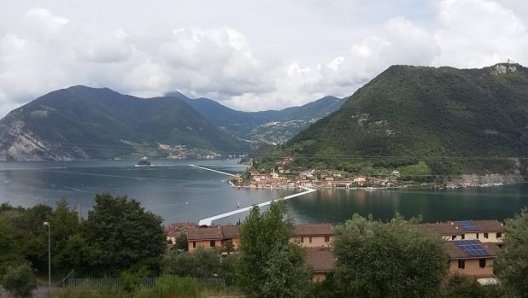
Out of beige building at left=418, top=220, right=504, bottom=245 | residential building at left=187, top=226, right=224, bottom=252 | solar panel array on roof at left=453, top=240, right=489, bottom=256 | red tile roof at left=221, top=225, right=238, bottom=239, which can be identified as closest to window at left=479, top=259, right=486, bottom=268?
solar panel array on roof at left=453, top=240, right=489, bottom=256

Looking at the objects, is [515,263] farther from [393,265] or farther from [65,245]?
[65,245]

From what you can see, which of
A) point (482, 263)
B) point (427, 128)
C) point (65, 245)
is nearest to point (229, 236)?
point (65, 245)

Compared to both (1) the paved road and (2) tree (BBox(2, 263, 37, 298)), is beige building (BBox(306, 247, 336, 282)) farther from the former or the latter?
(2) tree (BBox(2, 263, 37, 298))

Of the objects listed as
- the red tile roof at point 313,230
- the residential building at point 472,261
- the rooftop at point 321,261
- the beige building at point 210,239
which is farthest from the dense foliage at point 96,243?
the red tile roof at point 313,230

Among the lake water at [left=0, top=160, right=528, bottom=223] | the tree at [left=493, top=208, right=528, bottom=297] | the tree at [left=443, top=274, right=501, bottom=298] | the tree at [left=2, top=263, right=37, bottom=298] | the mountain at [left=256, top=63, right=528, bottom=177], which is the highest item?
the mountain at [left=256, top=63, right=528, bottom=177]

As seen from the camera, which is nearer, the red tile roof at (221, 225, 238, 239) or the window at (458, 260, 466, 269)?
the window at (458, 260, 466, 269)

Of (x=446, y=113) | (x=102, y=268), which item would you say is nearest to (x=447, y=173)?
(x=446, y=113)

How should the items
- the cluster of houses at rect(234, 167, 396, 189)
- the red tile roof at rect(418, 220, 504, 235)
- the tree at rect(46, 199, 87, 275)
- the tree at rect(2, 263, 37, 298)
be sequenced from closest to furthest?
the tree at rect(2, 263, 37, 298), the tree at rect(46, 199, 87, 275), the red tile roof at rect(418, 220, 504, 235), the cluster of houses at rect(234, 167, 396, 189)

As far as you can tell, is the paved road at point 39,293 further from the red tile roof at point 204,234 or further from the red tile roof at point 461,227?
the red tile roof at point 461,227
